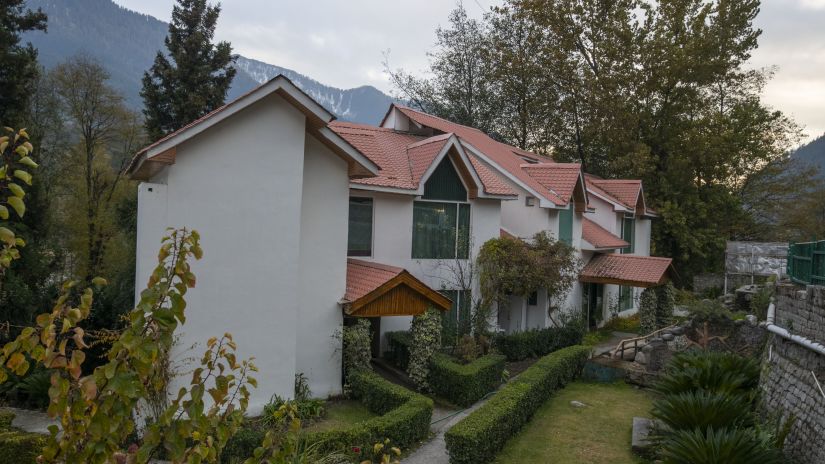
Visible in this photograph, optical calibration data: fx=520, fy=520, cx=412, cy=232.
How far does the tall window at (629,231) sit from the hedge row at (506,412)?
1520 centimetres

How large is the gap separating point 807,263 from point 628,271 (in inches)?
446

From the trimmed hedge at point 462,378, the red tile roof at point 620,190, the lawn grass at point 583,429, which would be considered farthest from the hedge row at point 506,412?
the red tile roof at point 620,190

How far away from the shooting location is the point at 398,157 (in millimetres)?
18484

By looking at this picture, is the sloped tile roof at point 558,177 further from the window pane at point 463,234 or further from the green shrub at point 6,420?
the green shrub at point 6,420

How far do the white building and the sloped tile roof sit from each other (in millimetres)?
4083

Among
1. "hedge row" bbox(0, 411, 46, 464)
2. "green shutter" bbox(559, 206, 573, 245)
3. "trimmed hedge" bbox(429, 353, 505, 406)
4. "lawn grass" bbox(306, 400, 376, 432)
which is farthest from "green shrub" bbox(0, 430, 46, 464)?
"green shutter" bbox(559, 206, 573, 245)

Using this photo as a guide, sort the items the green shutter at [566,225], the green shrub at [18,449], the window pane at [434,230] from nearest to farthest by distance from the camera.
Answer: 1. the green shrub at [18,449]
2. the window pane at [434,230]
3. the green shutter at [566,225]

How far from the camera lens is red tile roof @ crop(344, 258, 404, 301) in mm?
13398

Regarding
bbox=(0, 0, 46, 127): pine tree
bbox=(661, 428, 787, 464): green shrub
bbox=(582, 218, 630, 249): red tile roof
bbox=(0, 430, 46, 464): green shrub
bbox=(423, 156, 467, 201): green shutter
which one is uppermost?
bbox=(0, 0, 46, 127): pine tree

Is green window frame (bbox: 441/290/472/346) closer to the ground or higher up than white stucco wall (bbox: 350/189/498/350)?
closer to the ground

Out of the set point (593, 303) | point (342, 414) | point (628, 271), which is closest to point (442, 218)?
point (342, 414)

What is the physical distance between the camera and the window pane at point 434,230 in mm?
17609

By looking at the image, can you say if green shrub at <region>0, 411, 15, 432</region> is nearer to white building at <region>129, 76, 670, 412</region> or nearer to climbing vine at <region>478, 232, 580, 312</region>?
white building at <region>129, 76, 670, 412</region>

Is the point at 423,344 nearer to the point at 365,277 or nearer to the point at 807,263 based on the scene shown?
the point at 365,277
